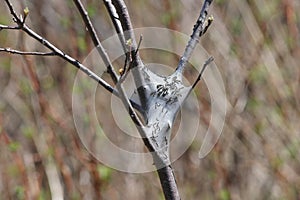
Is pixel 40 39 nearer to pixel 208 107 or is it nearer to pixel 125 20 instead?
pixel 125 20

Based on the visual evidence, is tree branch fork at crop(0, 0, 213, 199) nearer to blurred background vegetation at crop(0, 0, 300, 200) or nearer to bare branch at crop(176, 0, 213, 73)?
bare branch at crop(176, 0, 213, 73)

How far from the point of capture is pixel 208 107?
362 cm

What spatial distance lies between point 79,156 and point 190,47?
2.25 m

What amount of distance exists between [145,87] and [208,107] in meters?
2.43

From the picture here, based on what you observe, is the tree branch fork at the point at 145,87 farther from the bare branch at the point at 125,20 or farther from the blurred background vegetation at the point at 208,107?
the blurred background vegetation at the point at 208,107

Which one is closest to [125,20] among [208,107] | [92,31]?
[92,31]

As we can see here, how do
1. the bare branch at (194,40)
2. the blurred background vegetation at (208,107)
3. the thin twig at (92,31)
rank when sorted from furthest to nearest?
1. the blurred background vegetation at (208,107)
2. the bare branch at (194,40)
3. the thin twig at (92,31)

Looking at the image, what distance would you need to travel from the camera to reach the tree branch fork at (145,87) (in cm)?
113

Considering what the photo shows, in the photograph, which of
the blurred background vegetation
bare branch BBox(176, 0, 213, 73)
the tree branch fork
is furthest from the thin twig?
the blurred background vegetation

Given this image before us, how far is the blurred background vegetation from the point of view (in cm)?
354

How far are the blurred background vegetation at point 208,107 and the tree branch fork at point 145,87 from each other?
7.36 ft

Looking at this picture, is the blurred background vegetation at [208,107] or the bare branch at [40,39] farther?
the blurred background vegetation at [208,107]

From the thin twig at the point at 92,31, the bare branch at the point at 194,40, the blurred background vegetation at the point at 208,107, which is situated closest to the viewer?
the thin twig at the point at 92,31

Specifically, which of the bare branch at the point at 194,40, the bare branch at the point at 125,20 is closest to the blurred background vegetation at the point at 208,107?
the bare branch at the point at 194,40
